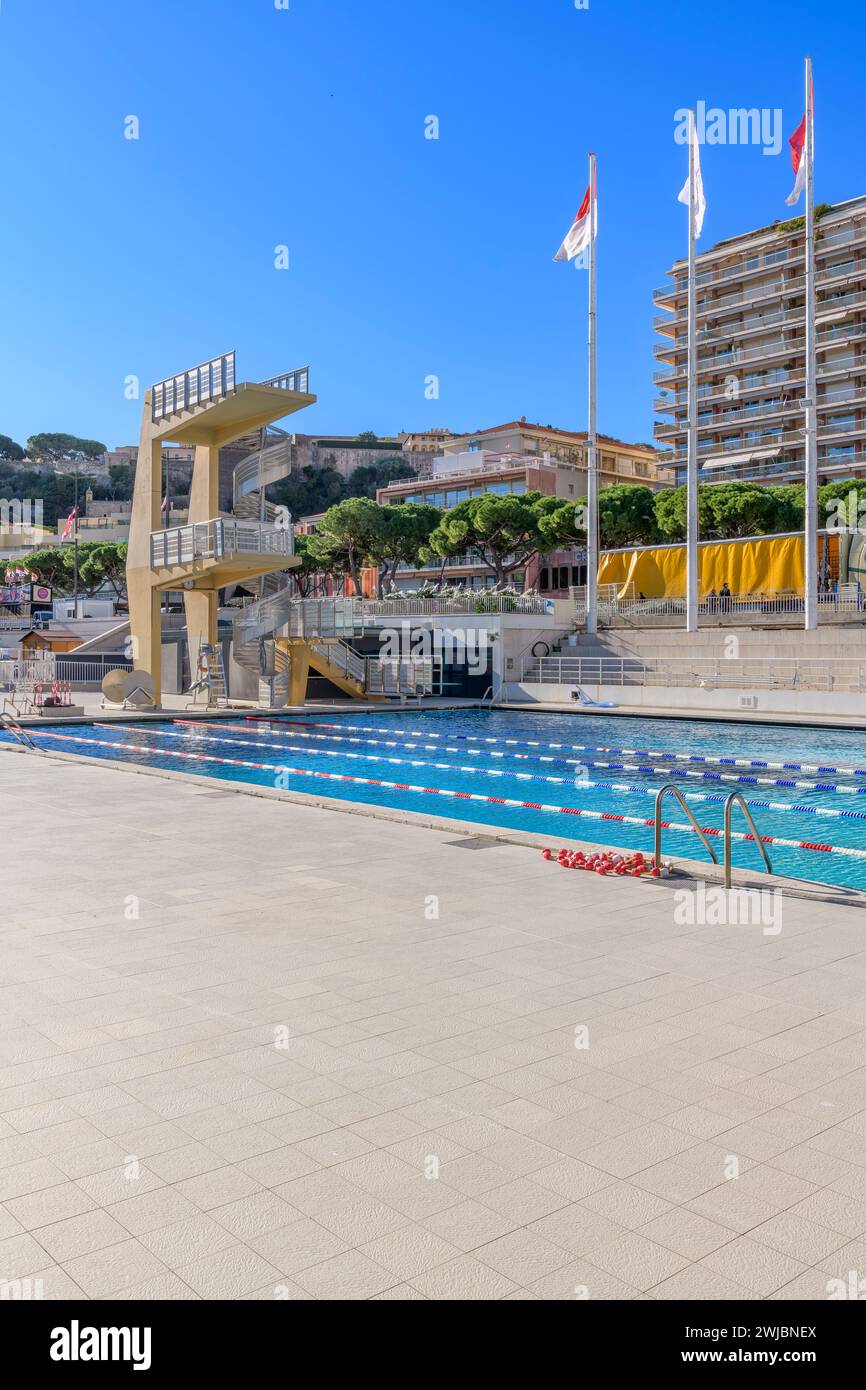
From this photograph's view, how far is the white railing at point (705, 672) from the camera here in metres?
30.5

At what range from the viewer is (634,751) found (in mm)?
21234

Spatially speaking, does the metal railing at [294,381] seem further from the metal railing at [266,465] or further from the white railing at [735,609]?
the white railing at [735,609]

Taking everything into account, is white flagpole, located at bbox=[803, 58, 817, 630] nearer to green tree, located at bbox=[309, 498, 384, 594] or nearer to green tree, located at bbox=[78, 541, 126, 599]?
green tree, located at bbox=[309, 498, 384, 594]

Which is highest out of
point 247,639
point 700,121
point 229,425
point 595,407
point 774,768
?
point 700,121

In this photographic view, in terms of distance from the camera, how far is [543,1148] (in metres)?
3.99

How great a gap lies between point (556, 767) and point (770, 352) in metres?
57.6

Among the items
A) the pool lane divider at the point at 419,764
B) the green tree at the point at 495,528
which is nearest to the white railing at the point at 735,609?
the green tree at the point at 495,528

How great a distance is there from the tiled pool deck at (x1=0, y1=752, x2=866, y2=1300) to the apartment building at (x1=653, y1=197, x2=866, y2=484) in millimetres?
61398

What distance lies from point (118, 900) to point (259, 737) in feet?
53.2

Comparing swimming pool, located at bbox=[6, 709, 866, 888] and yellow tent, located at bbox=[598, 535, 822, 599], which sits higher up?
yellow tent, located at bbox=[598, 535, 822, 599]

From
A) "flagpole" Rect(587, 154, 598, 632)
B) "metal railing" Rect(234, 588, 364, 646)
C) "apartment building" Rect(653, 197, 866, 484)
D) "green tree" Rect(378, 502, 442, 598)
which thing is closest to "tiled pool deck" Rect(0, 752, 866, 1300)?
"metal railing" Rect(234, 588, 364, 646)

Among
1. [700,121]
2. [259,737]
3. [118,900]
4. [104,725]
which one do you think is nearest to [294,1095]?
[118,900]

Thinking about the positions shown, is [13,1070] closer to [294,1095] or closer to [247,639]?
[294,1095]

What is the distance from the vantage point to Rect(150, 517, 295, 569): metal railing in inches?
1078
